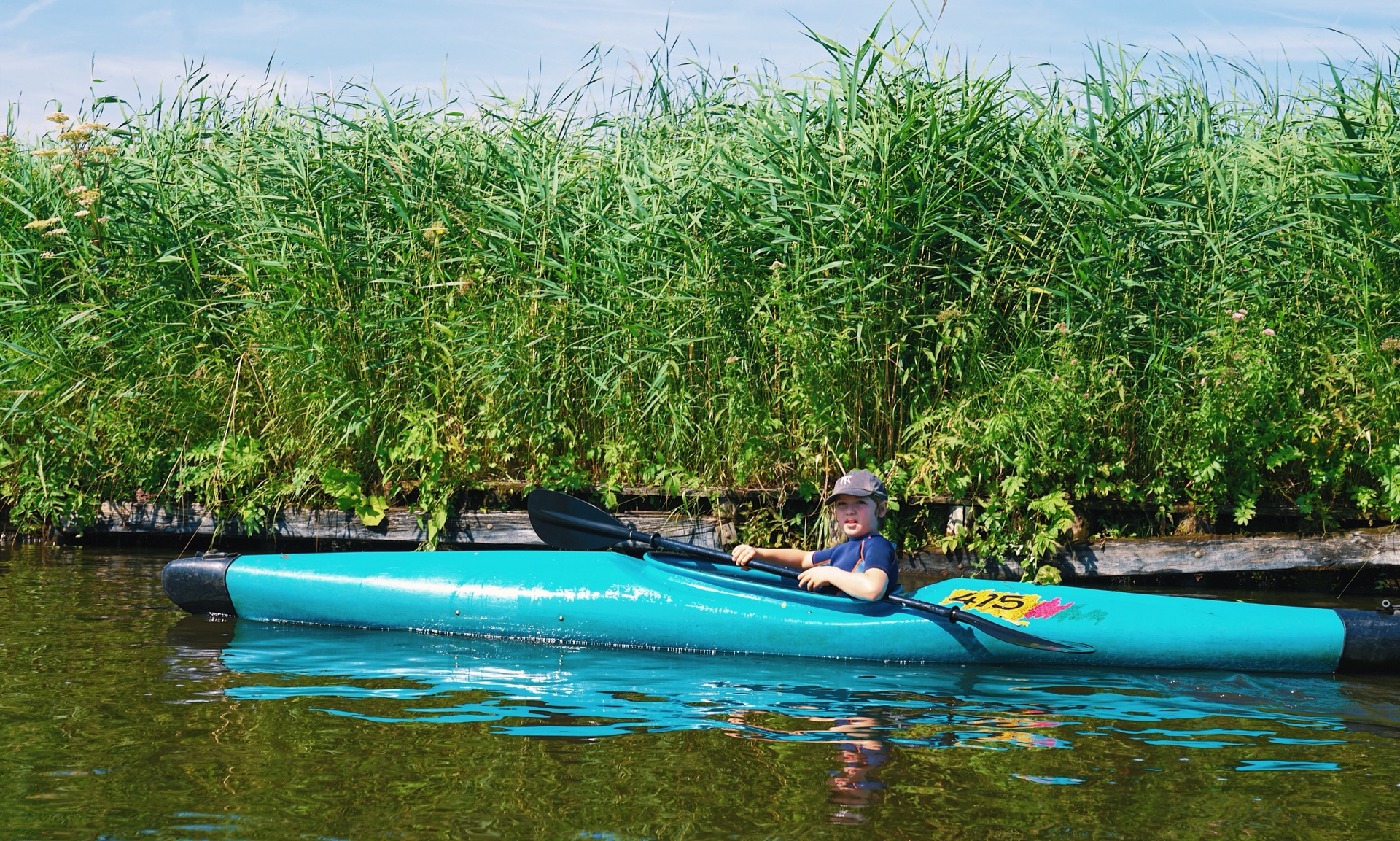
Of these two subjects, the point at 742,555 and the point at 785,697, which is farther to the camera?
the point at 742,555

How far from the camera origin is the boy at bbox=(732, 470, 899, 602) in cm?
473

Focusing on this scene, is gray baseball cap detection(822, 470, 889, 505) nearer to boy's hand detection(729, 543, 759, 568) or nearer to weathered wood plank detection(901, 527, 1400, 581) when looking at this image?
boy's hand detection(729, 543, 759, 568)

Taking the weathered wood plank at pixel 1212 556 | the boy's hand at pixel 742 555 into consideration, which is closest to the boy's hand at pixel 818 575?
the boy's hand at pixel 742 555

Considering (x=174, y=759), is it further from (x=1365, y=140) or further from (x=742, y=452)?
(x=1365, y=140)

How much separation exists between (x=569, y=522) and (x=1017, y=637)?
2.04 meters

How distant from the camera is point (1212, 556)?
6.10m

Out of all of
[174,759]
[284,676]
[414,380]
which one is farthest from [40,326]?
[174,759]

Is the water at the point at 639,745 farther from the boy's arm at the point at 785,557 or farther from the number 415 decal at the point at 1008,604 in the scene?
the boy's arm at the point at 785,557

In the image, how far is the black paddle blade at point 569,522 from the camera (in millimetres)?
5477

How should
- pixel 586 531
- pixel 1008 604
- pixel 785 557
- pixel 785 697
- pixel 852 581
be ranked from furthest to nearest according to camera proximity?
1. pixel 586 531
2. pixel 785 557
3. pixel 1008 604
4. pixel 852 581
5. pixel 785 697

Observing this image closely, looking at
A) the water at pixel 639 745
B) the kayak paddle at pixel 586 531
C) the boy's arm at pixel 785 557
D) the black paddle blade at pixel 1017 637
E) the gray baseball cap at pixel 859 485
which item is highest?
the gray baseball cap at pixel 859 485

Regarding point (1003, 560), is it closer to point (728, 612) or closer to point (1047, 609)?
point (1047, 609)

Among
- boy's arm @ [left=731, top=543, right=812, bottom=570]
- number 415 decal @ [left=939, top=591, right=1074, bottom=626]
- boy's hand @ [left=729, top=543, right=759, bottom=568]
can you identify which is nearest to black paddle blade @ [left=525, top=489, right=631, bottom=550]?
boy's arm @ [left=731, top=543, right=812, bottom=570]

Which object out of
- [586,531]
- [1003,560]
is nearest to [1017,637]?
[1003,560]
